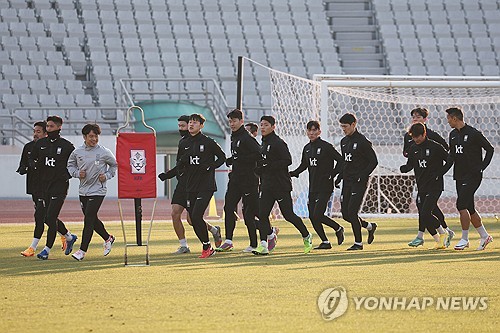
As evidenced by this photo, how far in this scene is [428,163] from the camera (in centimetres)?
1408

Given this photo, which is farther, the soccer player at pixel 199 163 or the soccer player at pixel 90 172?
the soccer player at pixel 199 163

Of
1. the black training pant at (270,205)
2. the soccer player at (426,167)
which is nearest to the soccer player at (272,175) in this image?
the black training pant at (270,205)

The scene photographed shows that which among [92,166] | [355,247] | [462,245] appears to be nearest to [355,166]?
[355,247]

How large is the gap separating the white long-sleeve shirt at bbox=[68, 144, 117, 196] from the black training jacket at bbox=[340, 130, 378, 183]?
3220 mm

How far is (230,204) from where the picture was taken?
1383 centimetres

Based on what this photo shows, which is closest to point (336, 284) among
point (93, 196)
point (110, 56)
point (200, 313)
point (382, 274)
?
point (382, 274)

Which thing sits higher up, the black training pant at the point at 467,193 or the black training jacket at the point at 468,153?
the black training jacket at the point at 468,153

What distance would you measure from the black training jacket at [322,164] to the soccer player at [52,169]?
3.04 meters

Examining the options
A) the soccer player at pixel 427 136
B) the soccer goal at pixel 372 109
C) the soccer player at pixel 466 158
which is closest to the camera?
the soccer player at pixel 466 158

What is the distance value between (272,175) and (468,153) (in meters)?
2.53

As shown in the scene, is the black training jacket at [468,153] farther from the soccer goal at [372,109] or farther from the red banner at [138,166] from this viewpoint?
the soccer goal at [372,109]

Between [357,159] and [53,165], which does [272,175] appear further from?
[53,165]

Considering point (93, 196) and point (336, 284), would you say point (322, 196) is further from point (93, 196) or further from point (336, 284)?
point (336, 284)

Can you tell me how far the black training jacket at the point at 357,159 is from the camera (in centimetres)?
1422
